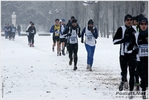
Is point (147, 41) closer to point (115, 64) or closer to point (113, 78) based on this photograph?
point (113, 78)

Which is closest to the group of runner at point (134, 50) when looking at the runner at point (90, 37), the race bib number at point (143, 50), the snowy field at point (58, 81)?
the race bib number at point (143, 50)

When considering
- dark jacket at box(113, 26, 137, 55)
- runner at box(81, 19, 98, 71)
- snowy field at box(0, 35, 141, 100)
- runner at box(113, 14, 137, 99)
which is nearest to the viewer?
runner at box(113, 14, 137, 99)

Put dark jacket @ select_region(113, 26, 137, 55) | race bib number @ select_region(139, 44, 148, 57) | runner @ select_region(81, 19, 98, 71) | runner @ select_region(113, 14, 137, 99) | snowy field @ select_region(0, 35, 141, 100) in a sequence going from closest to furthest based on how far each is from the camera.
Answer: race bib number @ select_region(139, 44, 148, 57), runner @ select_region(113, 14, 137, 99), dark jacket @ select_region(113, 26, 137, 55), snowy field @ select_region(0, 35, 141, 100), runner @ select_region(81, 19, 98, 71)

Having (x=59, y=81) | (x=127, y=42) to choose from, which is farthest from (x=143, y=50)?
(x=59, y=81)

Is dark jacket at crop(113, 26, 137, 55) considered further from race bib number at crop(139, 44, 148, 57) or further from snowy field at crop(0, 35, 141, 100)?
snowy field at crop(0, 35, 141, 100)

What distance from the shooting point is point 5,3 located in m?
85.3

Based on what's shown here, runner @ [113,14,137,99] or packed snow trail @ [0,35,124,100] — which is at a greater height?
runner @ [113,14,137,99]

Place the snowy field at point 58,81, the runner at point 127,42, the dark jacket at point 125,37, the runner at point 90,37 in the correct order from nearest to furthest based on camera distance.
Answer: the runner at point 127,42 → the dark jacket at point 125,37 → the snowy field at point 58,81 → the runner at point 90,37

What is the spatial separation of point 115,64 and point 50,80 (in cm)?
535

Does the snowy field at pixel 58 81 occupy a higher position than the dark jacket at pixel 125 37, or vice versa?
the dark jacket at pixel 125 37

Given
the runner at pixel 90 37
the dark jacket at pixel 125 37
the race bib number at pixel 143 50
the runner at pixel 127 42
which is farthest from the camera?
the runner at pixel 90 37

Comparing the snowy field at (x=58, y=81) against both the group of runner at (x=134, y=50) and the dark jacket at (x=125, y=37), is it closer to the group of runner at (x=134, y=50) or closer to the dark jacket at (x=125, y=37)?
Answer: the group of runner at (x=134, y=50)

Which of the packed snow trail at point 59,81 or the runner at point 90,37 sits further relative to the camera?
the runner at point 90,37

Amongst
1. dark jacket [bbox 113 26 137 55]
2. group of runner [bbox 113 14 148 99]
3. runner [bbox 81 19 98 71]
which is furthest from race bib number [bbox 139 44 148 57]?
runner [bbox 81 19 98 71]
